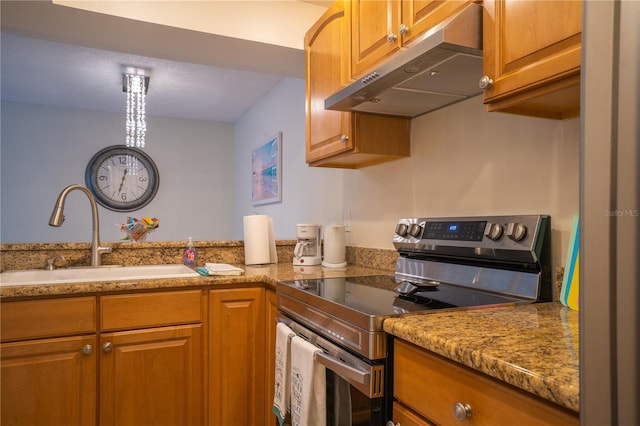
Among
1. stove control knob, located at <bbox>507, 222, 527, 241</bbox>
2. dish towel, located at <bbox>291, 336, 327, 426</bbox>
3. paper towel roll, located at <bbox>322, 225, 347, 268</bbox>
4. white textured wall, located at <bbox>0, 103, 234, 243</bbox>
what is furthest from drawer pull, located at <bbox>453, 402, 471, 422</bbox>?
white textured wall, located at <bbox>0, 103, 234, 243</bbox>

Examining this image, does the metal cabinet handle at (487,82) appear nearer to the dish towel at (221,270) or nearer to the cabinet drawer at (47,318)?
the dish towel at (221,270)

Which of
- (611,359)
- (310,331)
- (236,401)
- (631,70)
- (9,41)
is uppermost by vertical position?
(9,41)

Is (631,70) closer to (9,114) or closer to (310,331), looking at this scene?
(310,331)

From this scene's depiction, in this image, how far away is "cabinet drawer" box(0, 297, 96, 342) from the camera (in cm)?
155

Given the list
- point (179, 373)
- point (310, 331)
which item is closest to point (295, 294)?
point (310, 331)

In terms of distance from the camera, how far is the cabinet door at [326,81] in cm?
189

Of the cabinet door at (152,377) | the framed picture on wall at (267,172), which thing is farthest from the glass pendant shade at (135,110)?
the cabinet door at (152,377)

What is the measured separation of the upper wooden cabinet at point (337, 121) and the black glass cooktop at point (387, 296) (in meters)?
0.61

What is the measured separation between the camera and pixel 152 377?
174cm

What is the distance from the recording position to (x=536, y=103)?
1.13 meters

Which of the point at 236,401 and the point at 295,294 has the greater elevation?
the point at 295,294

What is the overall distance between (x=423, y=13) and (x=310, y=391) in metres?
1.26

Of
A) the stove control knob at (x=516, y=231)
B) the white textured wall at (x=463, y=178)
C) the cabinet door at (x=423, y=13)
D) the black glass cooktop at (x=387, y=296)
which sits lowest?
the black glass cooktop at (x=387, y=296)

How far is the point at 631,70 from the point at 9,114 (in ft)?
16.9
